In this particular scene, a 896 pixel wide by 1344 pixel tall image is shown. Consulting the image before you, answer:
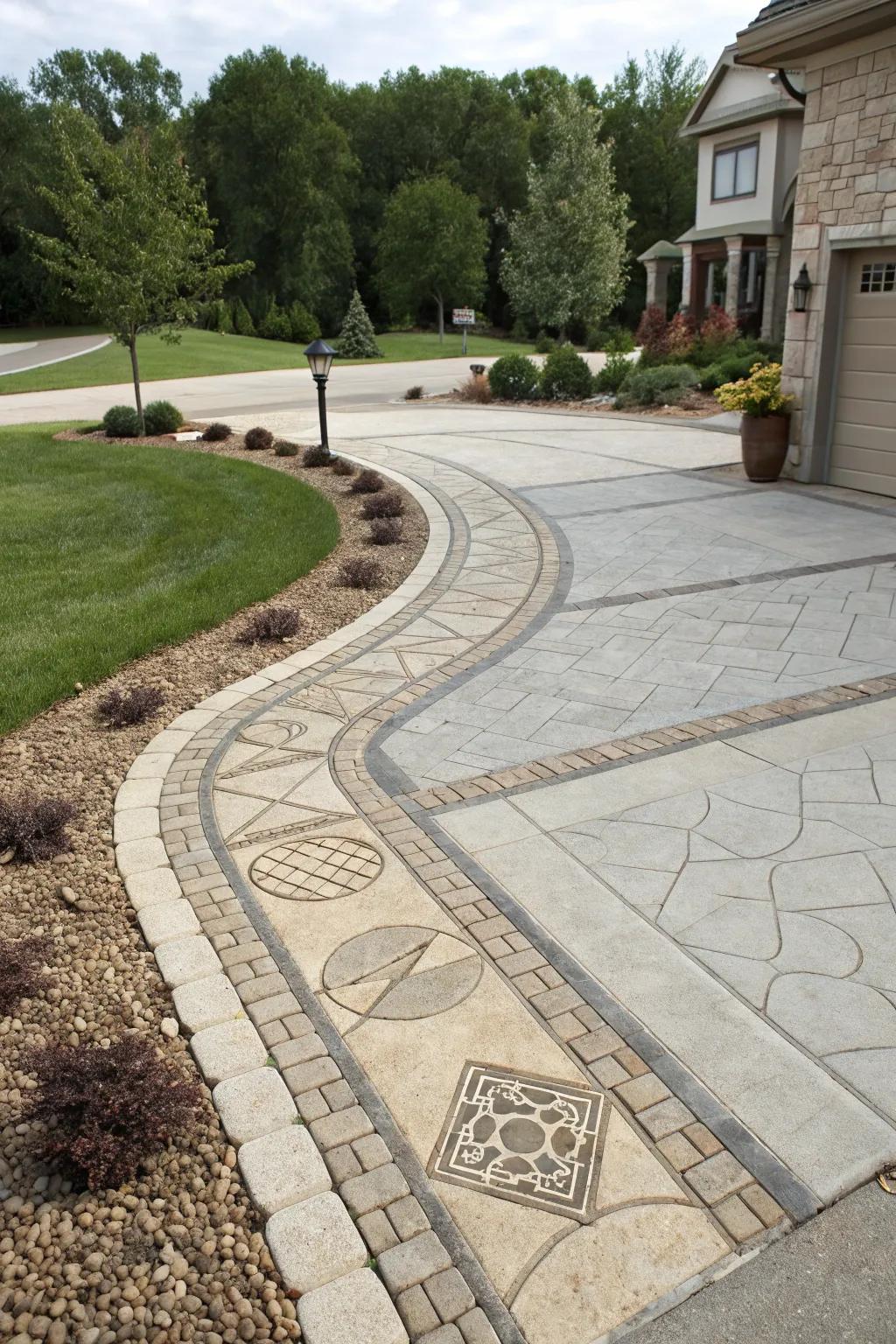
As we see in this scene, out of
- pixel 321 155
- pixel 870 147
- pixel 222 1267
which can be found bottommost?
pixel 222 1267

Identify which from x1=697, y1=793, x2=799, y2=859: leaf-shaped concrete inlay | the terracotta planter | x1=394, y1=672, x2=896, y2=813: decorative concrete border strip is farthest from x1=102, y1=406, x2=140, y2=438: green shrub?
x1=697, y1=793, x2=799, y2=859: leaf-shaped concrete inlay

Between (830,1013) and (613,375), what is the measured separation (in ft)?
66.5

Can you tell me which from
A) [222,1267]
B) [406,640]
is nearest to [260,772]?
[406,640]

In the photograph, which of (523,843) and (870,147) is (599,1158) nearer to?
(523,843)

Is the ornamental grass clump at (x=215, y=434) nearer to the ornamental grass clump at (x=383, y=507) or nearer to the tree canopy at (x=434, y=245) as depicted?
the ornamental grass clump at (x=383, y=507)

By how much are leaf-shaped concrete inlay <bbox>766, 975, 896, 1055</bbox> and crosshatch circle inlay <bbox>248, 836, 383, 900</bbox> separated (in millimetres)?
1684

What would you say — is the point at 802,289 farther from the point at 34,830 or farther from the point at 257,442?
the point at 34,830

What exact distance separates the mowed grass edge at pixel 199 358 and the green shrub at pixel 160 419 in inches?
305

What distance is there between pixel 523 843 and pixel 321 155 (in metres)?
55.8

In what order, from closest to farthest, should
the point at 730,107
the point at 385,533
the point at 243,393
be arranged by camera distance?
the point at 385,533 < the point at 243,393 < the point at 730,107

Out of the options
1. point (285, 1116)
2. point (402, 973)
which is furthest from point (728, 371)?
point (285, 1116)

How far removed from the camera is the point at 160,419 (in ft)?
57.9

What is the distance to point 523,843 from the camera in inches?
175

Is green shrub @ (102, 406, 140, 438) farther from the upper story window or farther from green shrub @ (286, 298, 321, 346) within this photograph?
green shrub @ (286, 298, 321, 346)
